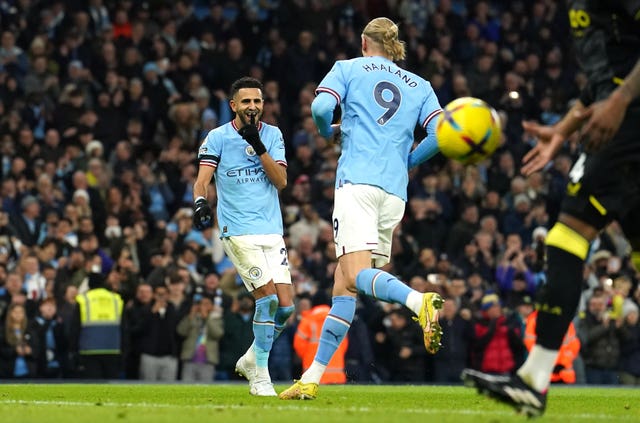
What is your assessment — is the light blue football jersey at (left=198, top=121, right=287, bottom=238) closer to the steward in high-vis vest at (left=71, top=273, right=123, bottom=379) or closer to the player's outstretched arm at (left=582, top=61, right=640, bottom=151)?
the player's outstretched arm at (left=582, top=61, right=640, bottom=151)

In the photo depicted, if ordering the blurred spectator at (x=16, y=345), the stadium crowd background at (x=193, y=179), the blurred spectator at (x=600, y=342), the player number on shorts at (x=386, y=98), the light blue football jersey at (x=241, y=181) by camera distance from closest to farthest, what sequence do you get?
the player number on shorts at (x=386, y=98) < the light blue football jersey at (x=241, y=181) < the blurred spectator at (x=16, y=345) < the stadium crowd background at (x=193, y=179) < the blurred spectator at (x=600, y=342)

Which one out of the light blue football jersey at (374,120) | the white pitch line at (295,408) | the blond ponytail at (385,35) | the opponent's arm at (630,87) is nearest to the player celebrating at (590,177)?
the opponent's arm at (630,87)

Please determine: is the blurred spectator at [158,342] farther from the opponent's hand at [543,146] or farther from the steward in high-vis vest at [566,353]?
the opponent's hand at [543,146]

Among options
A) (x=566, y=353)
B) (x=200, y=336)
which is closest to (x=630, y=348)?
(x=566, y=353)

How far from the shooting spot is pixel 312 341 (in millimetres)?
18453

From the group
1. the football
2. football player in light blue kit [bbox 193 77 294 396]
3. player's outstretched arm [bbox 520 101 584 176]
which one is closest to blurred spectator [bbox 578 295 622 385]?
football player in light blue kit [bbox 193 77 294 396]

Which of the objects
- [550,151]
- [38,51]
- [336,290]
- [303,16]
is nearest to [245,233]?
[336,290]

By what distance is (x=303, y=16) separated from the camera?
2709cm

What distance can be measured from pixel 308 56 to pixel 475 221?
5.16 metres

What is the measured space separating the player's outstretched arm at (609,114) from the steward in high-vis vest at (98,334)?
12894 mm

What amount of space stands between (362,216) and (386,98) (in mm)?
985

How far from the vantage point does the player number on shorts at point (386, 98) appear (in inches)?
389

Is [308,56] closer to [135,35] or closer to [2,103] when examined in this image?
[135,35]

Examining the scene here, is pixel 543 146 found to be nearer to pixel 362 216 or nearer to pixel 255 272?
pixel 362 216
